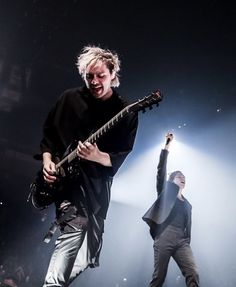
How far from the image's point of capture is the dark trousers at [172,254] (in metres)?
4.99

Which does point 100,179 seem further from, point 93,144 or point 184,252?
point 184,252

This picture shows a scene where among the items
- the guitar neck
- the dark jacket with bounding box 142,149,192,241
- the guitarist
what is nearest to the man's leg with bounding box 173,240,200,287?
the dark jacket with bounding box 142,149,192,241

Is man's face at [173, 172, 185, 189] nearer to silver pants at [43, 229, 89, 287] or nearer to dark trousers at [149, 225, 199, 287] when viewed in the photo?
dark trousers at [149, 225, 199, 287]

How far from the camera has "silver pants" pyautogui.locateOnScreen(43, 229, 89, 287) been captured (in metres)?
2.39

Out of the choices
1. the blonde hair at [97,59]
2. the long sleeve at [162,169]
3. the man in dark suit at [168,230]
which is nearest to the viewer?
the blonde hair at [97,59]

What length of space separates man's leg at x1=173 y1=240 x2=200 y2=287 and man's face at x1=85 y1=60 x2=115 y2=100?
3183mm

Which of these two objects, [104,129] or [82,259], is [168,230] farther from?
[104,129]

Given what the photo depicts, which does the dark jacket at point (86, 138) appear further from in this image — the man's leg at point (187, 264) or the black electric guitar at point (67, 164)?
the man's leg at point (187, 264)

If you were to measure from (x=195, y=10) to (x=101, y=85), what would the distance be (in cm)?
704

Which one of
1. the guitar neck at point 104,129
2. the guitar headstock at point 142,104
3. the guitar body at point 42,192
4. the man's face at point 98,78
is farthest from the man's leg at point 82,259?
the man's face at point 98,78

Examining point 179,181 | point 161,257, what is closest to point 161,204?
point 161,257

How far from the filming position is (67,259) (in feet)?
8.02

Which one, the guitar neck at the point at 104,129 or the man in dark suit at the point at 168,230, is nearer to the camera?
the guitar neck at the point at 104,129

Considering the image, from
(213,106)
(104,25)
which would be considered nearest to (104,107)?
(104,25)
